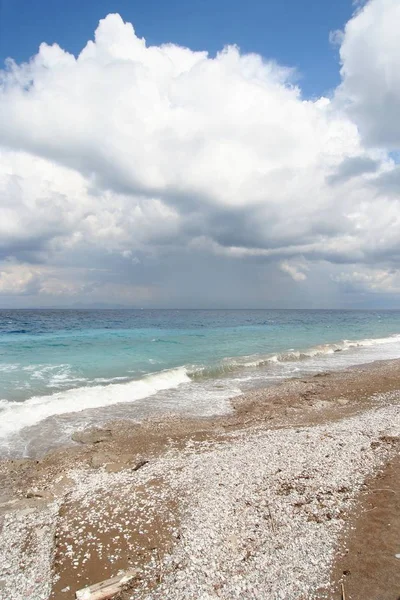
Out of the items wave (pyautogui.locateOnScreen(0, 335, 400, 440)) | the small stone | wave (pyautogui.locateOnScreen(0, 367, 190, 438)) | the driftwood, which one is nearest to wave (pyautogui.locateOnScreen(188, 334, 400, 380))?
wave (pyautogui.locateOnScreen(0, 335, 400, 440))

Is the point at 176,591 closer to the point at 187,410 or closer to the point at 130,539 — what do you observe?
the point at 130,539

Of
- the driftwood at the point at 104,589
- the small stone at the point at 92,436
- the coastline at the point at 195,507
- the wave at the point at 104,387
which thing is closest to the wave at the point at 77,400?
the wave at the point at 104,387

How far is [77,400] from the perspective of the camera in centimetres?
1836

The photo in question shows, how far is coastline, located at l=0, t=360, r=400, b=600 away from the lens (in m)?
6.15

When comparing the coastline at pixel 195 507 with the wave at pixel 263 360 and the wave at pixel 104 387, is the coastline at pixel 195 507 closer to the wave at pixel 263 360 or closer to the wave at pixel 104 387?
the wave at pixel 104 387

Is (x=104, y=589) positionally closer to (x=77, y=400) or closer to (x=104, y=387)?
(x=77, y=400)

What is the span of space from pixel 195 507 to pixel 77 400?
12.1 meters

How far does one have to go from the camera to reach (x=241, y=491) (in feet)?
28.6

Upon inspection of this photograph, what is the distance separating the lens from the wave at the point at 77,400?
1541 cm

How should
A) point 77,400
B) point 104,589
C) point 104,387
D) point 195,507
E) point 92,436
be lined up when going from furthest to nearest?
point 104,387 → point 77,400 → point 92,436 → point 195,507 → point 104,589

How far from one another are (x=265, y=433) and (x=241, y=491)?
483cm

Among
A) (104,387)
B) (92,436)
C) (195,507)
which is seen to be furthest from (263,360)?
(195,507)

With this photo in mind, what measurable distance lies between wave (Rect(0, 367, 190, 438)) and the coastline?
3884 millimetres

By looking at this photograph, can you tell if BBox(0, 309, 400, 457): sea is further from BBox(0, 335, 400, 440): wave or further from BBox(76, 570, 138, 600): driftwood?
BBox(76, 570, 138, 600): driftwood
